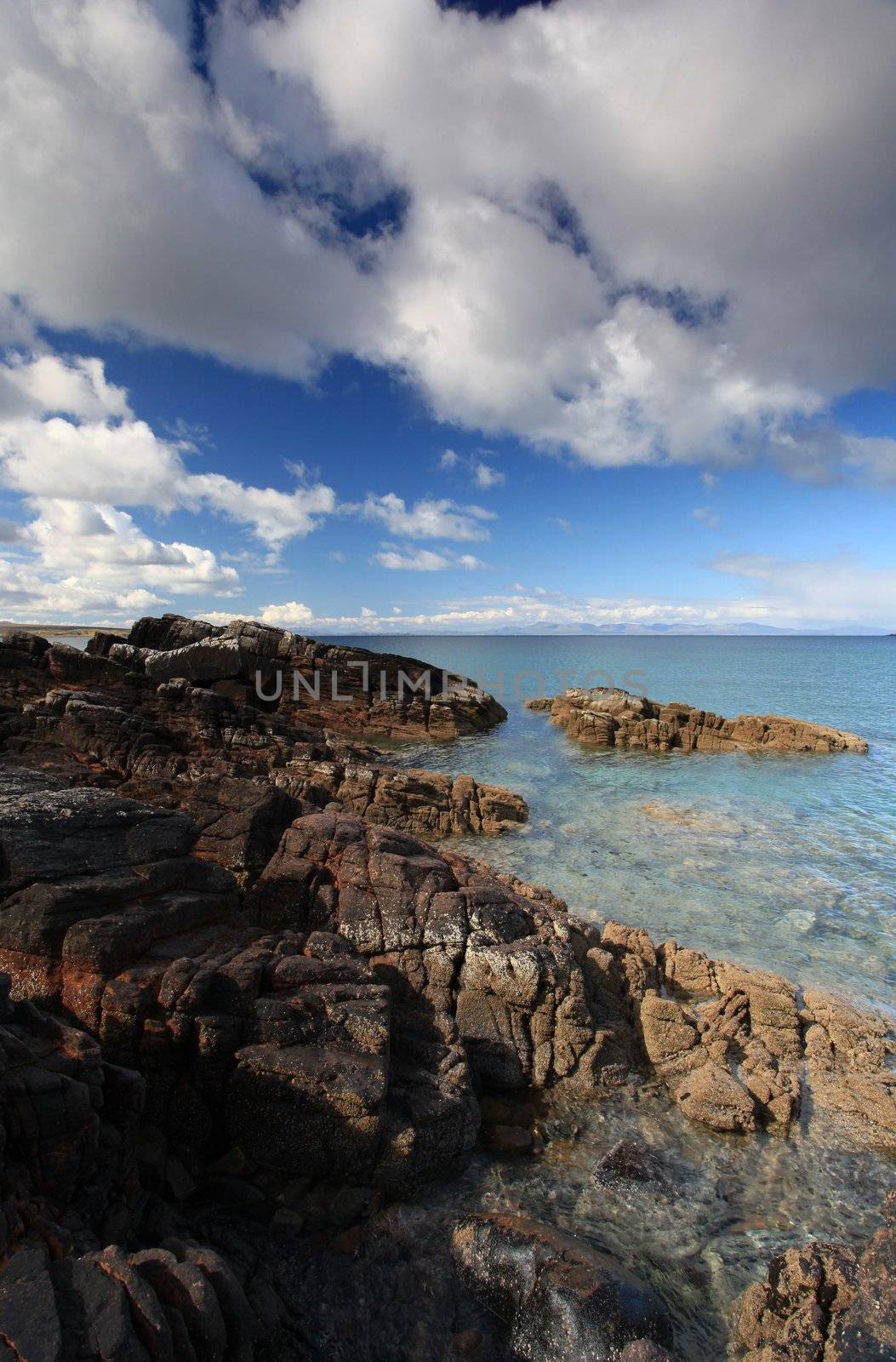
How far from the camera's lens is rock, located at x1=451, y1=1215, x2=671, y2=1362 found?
596cm

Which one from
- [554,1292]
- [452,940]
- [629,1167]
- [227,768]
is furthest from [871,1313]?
[227,768]

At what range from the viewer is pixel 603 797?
30156 mm

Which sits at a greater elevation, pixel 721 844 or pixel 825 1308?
pixel 825 1308

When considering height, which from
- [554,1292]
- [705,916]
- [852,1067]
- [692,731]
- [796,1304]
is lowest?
[705,916]

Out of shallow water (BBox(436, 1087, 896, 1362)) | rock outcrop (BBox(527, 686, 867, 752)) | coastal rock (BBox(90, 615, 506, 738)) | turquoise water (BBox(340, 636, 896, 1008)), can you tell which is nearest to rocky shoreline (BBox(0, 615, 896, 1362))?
shallow water (BBox(436, 1087, 896, 1362))

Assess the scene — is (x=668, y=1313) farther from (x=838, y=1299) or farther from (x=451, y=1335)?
(x=451, y=1335)

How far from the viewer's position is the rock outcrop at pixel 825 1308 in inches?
208

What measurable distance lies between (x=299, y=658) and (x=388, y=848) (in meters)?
37.2

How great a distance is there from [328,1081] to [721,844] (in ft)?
64.7

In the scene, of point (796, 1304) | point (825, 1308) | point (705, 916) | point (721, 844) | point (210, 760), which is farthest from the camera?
point (721, 844)

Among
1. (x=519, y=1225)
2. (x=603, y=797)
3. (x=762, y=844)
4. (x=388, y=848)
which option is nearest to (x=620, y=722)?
(x=603, y=797)

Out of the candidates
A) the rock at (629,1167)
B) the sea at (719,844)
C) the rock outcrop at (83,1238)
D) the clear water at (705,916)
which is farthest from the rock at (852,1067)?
the rock outcrop at (83,1238)

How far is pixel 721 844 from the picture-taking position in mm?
23391

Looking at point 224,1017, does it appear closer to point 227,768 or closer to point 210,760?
point 227,768
